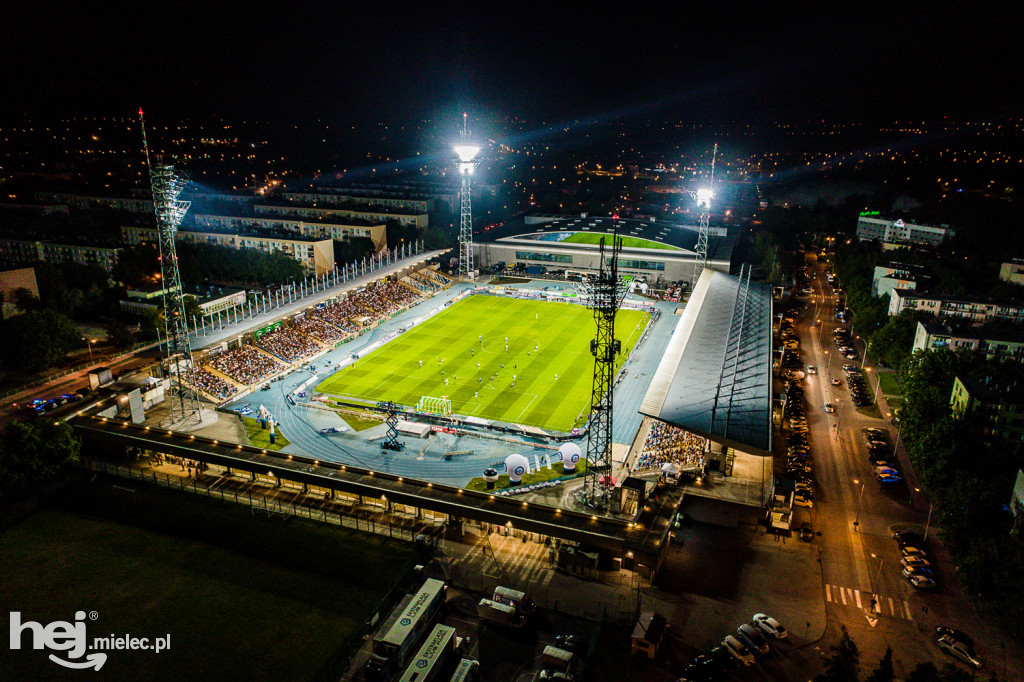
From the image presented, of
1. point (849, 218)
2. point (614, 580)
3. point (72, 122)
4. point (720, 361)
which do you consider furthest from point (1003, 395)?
point (72, 122)

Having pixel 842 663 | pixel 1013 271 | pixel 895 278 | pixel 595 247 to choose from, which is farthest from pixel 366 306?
pixel 1013 271

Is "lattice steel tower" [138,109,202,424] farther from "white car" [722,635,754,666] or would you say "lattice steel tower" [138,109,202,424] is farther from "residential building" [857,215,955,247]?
"residential building" [857,215,955,247]

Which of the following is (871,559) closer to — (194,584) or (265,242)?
(194,584)

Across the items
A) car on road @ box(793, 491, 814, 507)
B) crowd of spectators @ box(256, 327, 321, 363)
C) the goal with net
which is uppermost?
crowd of spectators @ box(256, 327, 321, 363)

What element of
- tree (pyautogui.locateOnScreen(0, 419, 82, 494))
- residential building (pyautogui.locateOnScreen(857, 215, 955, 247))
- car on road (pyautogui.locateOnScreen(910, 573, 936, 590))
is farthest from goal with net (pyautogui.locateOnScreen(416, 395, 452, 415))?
residential building (pyautogui.locateOnScreen(857, 215, 955, 247))

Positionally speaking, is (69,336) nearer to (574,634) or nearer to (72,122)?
(574,634)
